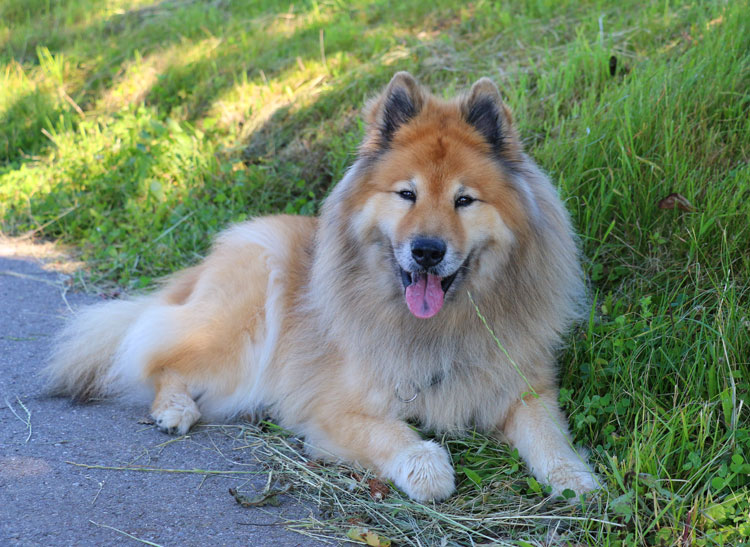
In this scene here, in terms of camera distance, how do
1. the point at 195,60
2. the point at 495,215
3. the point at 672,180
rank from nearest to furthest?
the point at 495,215, the point at 672,180, the point at 195,60

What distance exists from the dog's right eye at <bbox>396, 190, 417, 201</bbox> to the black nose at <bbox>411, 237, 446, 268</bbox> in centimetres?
25

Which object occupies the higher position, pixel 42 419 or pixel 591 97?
pixel 591 97

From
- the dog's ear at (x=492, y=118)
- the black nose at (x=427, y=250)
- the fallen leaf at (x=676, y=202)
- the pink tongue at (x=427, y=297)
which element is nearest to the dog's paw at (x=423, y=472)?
the pink tongue at (x=427, y=297)

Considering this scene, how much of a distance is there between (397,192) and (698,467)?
62.3 inches

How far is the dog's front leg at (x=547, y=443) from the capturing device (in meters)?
2.72

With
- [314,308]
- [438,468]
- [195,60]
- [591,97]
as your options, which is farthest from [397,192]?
[195,60]

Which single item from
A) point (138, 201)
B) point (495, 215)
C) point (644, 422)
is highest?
point (495, 215)

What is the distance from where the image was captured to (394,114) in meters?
3.15

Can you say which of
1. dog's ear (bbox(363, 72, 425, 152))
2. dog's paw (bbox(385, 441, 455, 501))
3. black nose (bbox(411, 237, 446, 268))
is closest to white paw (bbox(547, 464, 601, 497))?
dog's paw (bbox(385, 441, 455, 501))

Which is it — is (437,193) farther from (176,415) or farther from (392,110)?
(176,415)

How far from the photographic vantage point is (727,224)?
353 centimetres

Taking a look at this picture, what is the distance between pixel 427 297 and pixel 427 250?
0.90ft

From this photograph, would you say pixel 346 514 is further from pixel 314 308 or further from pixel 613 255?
pixel 613 255

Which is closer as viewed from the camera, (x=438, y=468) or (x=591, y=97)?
(x=438, y=468)
